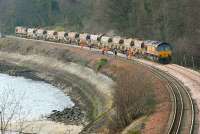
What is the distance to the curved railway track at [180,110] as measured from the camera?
Result: 34750mm

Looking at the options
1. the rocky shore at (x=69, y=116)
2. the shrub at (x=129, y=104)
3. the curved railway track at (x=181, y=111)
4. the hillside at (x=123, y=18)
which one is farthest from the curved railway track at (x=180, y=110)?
the hillside at (x=123, y=18)

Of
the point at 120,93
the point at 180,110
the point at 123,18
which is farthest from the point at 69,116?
the point at 123,18

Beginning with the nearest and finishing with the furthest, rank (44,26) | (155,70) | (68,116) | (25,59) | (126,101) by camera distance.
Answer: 1. (126,101)
2. (68,116)
3. (155,70)
4. (25,59)
5. (44,26)

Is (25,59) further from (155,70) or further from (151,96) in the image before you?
(151,96)

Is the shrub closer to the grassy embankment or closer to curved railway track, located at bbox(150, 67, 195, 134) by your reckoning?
the grassy embankment

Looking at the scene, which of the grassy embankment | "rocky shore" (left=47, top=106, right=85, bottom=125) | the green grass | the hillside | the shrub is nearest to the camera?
the shrub

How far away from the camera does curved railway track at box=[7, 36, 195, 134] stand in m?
34.8

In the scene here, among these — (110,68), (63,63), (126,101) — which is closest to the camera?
(126,101)

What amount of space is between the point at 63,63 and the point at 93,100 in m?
29.0

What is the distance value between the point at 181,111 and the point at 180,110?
1.95 ft

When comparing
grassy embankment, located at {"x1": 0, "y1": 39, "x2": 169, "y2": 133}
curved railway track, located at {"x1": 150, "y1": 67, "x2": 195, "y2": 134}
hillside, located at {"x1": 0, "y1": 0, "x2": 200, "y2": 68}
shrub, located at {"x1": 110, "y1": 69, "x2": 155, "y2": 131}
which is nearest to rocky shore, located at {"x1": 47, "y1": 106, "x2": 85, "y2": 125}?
grassy embankment, located at {"x1": 0, "y1": 39, "x2": 169, "y2": 133}

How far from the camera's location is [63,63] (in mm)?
91312

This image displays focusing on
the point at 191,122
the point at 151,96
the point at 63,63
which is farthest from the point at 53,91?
the point at 191,122

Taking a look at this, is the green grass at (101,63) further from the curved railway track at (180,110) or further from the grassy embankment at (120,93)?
the curved railway track at (180,110)
